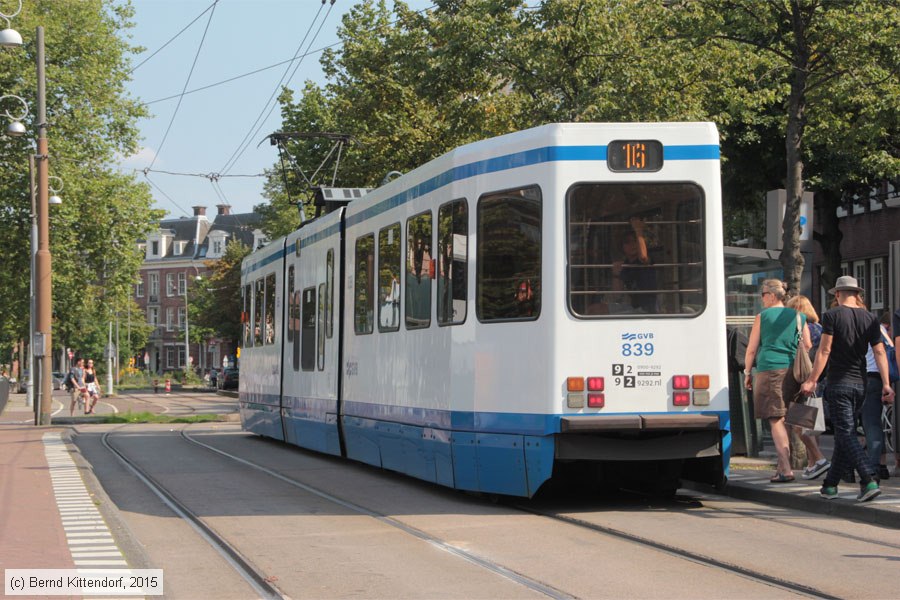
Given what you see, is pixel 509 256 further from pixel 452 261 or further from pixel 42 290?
pixel 42 290

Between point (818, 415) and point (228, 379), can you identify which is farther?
point (228, 379)

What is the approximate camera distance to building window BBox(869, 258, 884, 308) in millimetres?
35688

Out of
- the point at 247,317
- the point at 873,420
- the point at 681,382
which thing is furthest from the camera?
the point at 247,317

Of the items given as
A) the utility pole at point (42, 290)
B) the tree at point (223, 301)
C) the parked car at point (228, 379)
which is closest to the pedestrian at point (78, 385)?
the utility pole at point (42, 290)

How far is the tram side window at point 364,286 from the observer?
13797 millimetres

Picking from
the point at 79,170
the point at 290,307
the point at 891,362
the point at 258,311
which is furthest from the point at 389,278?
the point at 79,170

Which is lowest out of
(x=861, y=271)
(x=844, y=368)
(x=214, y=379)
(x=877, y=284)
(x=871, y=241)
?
(x=214, y=379)

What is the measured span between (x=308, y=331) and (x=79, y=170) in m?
32.8

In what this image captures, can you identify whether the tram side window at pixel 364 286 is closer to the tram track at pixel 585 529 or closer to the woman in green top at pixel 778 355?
the tram track at pixel 585 529

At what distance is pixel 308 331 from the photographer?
1714cm

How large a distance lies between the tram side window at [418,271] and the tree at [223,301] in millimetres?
61569

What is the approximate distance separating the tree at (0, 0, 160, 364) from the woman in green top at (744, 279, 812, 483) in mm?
37635

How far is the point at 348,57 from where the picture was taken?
33.8m

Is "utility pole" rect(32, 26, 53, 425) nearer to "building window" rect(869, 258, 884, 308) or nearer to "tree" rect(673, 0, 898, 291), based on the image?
"tree" rect(673, 0, 898, 291)
